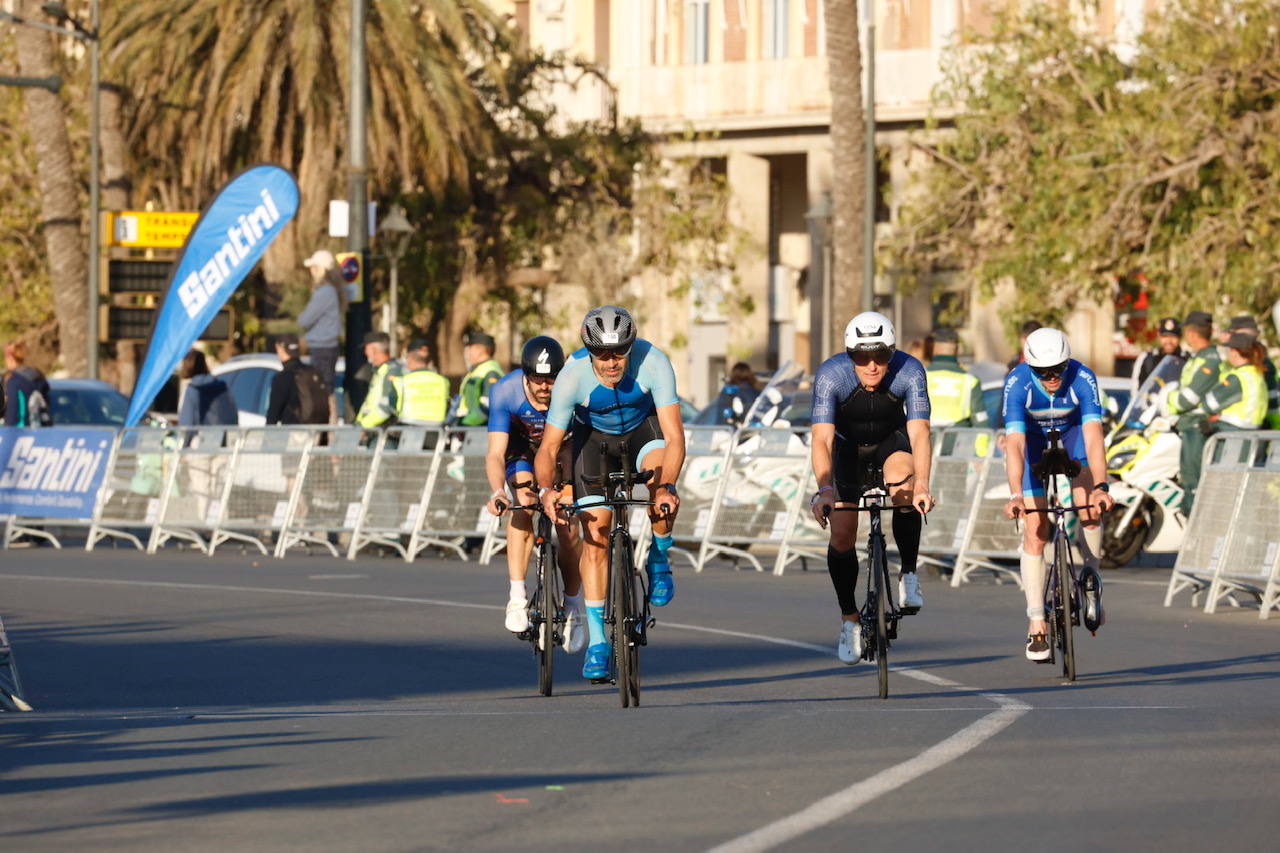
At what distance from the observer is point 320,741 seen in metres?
10.1

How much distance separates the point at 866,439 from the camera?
1228 cm

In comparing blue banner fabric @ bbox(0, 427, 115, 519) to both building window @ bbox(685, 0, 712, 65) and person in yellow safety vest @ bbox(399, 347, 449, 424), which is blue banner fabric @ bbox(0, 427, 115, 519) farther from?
building window @ bbox(685, 0, 712, 65)

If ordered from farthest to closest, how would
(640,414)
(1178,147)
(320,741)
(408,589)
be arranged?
(1178,147), (408,589), (640,414), (320,741)

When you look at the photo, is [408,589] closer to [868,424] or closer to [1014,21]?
[868,424]

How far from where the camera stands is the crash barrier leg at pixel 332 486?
76.2 ft

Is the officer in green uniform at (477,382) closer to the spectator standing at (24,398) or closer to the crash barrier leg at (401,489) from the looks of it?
the crash barrier leg at (401,489)

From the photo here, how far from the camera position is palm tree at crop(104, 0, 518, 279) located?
38875 mm

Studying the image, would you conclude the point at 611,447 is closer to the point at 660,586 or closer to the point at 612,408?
the point at 612,408

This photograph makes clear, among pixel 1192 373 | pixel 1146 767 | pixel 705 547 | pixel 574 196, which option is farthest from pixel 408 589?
pixel 574 196

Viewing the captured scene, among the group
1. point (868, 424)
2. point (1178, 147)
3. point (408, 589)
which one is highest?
point (1178, 147)

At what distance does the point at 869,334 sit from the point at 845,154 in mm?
20064

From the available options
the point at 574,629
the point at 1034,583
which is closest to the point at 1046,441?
the point at 1034,583

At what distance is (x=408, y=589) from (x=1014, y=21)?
20.4 metres

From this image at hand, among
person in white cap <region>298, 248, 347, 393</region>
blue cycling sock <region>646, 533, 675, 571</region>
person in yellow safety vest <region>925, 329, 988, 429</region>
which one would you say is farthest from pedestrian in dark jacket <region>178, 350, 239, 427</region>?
blue cycling sock <region>646, 533, 675, 571</region>
